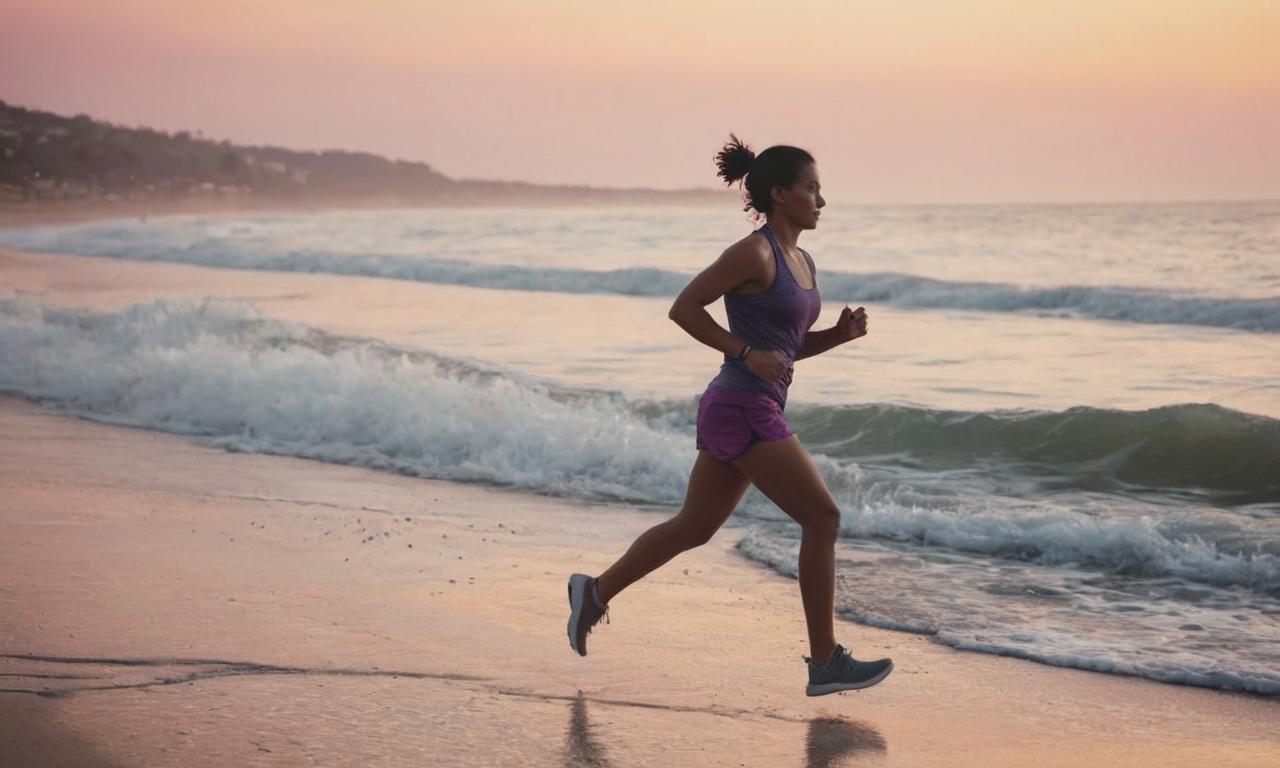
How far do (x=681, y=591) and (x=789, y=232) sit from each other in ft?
7.49

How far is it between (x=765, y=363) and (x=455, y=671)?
1.55m

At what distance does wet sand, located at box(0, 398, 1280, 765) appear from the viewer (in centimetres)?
430

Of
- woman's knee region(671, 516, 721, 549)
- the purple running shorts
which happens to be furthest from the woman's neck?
woman's knee region(671, 516, 721, 549)

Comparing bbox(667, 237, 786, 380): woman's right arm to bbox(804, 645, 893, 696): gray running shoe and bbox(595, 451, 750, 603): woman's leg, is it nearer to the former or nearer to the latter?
bbox(595, 451, 750, 603): woman's leg

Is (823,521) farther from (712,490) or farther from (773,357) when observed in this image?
(773,357)

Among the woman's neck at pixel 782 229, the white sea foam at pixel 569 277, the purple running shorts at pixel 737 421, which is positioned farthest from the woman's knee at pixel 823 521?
the white sea foam at pixel 569 277

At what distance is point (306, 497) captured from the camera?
8688 millimetres

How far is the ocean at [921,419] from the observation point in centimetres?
676

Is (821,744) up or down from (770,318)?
down

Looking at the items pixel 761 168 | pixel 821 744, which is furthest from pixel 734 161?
pixel 821 744

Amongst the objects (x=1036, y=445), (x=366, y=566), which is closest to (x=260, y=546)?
(x=366, y=566)

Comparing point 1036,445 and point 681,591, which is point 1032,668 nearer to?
point 681,591

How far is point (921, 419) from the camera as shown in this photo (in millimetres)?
11375

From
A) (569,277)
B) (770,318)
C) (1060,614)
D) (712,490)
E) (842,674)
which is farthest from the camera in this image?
(569,277)
